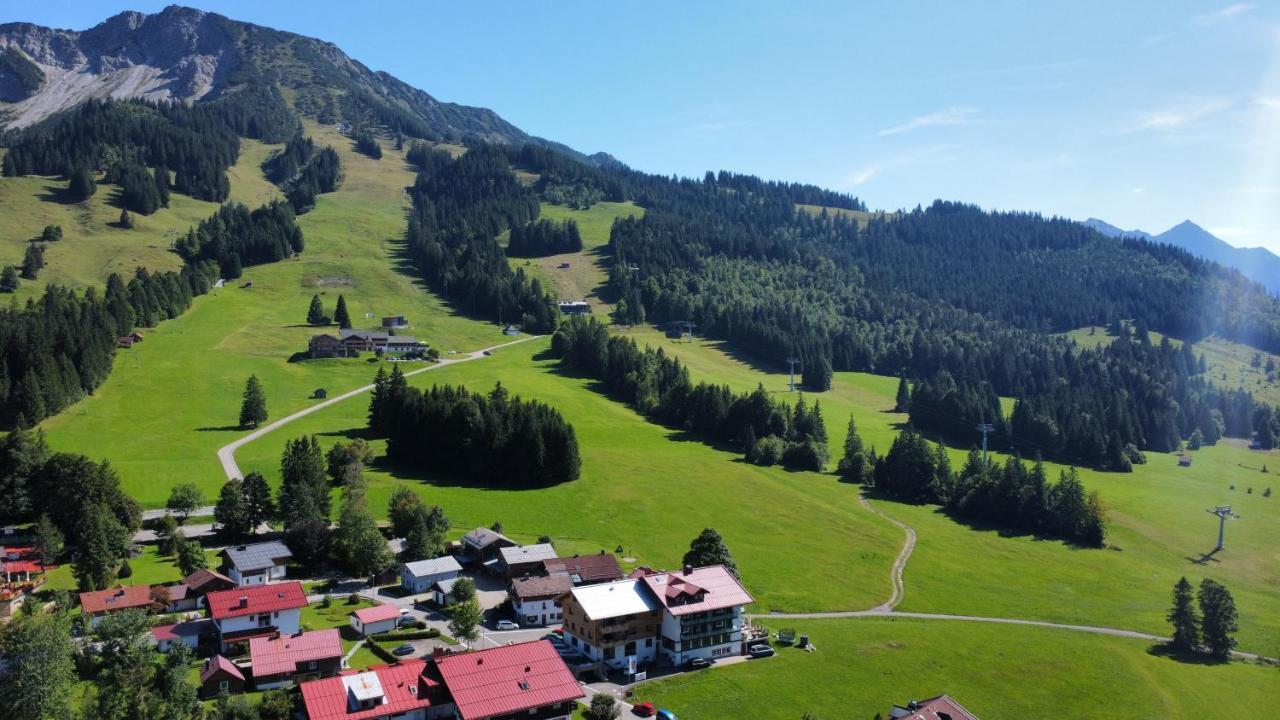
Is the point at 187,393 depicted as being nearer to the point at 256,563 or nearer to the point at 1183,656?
the point at 256,563

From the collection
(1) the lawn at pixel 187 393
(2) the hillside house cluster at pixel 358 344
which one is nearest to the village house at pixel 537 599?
(1) the lawn at pixel 187 393

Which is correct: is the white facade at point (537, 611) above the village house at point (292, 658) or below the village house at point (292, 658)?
below

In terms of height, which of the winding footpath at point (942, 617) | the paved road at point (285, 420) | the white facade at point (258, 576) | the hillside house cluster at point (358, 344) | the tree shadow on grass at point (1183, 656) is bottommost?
the tree shadow on grass at point (1183, 656)

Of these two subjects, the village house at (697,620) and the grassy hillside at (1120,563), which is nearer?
the village house at (697,620)

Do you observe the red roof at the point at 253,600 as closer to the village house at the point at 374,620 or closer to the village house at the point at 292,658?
the village house at the point at 374,620

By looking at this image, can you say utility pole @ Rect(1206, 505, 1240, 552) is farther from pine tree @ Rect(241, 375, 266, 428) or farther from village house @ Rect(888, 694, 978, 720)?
pine tree @ Rect(241, 375, 266, 428)

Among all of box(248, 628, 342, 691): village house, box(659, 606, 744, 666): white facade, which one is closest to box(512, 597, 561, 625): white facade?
box(659, 606, 744, 666): white facade

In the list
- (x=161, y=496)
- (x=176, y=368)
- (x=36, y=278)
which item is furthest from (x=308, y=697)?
(x=36, y=278)

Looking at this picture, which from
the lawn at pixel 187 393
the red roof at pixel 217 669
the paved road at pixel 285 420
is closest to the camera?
the red roof at pixel 217 669
